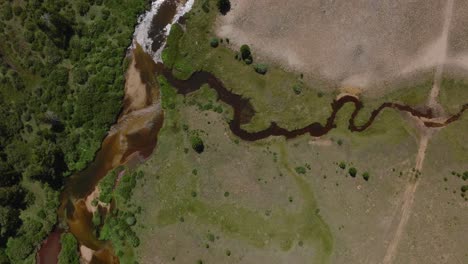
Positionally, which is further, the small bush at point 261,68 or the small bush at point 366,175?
the small bush at point 261,68

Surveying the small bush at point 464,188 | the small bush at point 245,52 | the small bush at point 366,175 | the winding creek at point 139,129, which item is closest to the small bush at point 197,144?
the winding creek at point 139,129

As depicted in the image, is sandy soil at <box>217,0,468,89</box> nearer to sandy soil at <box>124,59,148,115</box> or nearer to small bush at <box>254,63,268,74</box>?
small bush at <box>254,63,268,74</box>

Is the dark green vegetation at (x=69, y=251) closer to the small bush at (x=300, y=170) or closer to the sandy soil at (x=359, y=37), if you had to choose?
the small bush at (x=300, y=170)

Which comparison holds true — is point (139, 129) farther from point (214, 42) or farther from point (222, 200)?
point (214, 42)

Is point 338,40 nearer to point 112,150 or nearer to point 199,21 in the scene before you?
point 199,21

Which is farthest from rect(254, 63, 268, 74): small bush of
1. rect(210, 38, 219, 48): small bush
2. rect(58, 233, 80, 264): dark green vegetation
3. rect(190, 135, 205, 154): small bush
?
rect(58, 233, 80, 264): dark green vegetation
